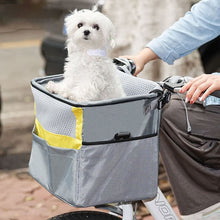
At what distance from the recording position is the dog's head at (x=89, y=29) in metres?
2.15

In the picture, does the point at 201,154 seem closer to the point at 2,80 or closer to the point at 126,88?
the point at 126,88

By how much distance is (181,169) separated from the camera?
224cm

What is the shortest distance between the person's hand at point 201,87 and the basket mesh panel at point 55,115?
1.65ft

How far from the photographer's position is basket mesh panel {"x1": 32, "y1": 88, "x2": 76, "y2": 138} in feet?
6.04

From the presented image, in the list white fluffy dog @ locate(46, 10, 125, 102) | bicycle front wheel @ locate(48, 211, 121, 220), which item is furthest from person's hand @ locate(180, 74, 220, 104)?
bicycle front wheel @ locate(48, 211, 121, 220)

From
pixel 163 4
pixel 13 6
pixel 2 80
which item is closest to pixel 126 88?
pixel 163 4

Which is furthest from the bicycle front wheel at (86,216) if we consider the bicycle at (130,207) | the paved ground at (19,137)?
the paved ground at (19,137)

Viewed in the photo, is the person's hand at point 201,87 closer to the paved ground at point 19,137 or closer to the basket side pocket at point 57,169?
the basket side pocket at point 57,169

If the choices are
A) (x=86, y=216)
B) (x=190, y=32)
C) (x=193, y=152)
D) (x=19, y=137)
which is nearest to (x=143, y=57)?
(x=190, y=32)

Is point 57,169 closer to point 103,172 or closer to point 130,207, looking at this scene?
point 103,172

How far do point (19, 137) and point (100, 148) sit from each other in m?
4.63

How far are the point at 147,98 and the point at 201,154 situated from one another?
0.52 metres

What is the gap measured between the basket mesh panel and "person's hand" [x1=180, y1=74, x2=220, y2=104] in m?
0.50

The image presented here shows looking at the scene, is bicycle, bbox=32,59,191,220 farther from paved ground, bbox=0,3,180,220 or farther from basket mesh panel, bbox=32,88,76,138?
paved ground, bbox=0,3,180,220
